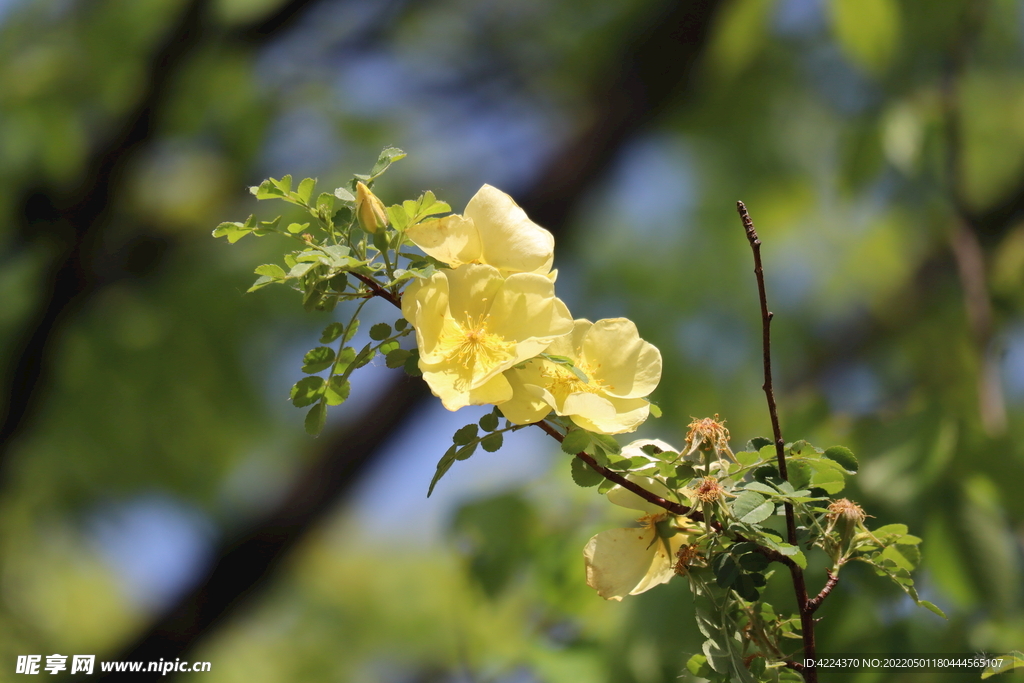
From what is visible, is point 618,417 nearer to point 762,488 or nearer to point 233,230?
point 762,488

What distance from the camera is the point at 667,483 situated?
0.39 metres

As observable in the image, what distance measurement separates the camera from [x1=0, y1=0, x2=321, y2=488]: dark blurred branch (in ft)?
5.58

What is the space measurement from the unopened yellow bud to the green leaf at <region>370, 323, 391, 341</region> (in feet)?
0.18

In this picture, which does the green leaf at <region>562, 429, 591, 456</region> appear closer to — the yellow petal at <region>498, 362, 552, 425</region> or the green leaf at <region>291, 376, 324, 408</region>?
the yellow petal at <region>498, 362, 552, 425</region>

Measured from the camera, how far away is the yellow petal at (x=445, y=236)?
409mm

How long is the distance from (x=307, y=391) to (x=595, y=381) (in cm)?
16

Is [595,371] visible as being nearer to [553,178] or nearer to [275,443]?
[553,178]

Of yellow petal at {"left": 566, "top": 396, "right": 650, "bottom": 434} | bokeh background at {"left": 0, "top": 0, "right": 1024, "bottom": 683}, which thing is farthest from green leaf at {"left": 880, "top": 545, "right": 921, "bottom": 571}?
bokeh background at {"left": 0, "top": 0, "right": 1024, "bottom": 683}

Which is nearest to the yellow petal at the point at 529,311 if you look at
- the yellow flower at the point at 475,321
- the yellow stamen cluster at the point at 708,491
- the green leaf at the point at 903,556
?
the yellow flower at the point at 475,321

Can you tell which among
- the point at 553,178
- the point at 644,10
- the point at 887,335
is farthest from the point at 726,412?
the point at 644,10

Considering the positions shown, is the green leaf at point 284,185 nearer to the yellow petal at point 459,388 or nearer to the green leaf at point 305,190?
the green leaf at point 305,190

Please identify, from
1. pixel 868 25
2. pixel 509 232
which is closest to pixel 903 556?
pixel 509 232

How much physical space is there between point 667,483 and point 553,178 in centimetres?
143

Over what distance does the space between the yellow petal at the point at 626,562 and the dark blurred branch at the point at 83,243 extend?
5.37 feet
